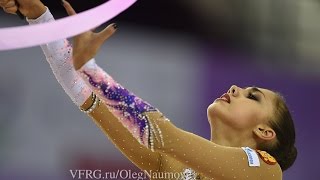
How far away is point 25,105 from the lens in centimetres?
142

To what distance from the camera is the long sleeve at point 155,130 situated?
3.70 ft

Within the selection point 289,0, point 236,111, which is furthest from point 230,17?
point 236,111

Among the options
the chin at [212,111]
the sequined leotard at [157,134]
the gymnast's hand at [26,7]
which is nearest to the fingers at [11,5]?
the gymnast's hand at [26,7]

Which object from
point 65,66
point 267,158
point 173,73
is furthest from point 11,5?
point 267,158

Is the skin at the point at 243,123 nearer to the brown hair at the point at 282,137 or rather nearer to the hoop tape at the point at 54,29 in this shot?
the brown hair at the point at 282,137

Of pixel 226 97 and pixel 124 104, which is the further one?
pixel 226 97

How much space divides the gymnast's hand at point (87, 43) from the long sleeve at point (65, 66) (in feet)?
0.17

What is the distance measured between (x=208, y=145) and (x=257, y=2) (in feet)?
1.88

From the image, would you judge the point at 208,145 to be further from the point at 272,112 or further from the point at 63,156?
the point at 63,156

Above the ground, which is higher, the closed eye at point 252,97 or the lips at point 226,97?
the closed eye at point 252,97

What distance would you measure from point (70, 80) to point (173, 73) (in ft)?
1.31

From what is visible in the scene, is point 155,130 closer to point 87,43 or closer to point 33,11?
point 87,43

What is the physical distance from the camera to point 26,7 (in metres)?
1.18

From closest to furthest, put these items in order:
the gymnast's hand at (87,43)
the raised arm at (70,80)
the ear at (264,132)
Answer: the gymnast's hand at (87,43), the raised arm at (70,80), the ear at (264,132)
